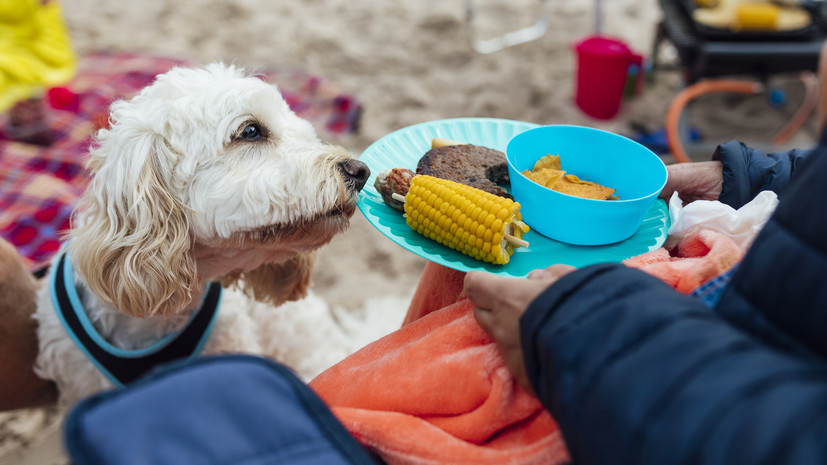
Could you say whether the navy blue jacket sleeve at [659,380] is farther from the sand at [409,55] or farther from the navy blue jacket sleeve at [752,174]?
the sand at [409,55]

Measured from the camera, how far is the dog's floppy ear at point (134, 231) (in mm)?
1112


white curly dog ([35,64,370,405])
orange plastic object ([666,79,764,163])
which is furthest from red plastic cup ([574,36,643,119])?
white curly dog ([35,64,370,405])

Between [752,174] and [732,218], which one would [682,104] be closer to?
[752,174]

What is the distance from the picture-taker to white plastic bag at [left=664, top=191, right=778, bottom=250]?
3.09ft

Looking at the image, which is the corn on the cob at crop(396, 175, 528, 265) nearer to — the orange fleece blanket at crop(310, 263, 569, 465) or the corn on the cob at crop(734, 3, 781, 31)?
the orange fleece blanket at crop(310, 263, 569, 465)

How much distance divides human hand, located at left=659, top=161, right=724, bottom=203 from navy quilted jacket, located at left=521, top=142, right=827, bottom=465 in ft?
1.70

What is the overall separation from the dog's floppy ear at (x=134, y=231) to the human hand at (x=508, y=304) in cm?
64

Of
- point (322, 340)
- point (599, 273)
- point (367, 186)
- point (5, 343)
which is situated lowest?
point (322, 340)

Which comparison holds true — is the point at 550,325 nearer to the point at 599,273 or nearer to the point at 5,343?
the point at 599,273

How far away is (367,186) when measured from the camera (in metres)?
1.19

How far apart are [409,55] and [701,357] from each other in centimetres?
339

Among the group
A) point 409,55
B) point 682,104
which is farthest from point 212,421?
point 409,55

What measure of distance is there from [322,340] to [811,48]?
2.55m

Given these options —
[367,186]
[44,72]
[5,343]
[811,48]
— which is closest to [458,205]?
[367,186]
